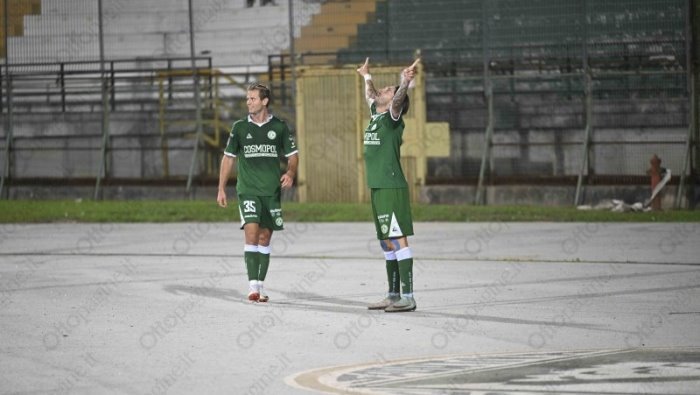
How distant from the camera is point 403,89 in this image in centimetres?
1174

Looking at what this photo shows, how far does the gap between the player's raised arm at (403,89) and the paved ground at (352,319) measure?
67.7 inches

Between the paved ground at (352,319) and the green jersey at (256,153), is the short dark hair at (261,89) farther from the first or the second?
the paved ground at (352,319)

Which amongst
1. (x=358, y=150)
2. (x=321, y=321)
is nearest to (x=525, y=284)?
(x=321, y=321)

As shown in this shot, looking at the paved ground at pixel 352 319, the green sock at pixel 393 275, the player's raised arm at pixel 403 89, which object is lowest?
the paved ground at pixel 352 319

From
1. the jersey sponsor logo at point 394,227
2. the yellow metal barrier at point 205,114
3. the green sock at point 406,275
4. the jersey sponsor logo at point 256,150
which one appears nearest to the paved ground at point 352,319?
the green sock at point 406,275

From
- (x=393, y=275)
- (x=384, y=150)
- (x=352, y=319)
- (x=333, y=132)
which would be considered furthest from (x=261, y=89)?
(x=333, y=132)

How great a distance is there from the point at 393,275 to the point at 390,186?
78 cm

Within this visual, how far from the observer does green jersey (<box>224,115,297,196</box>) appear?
13031mm

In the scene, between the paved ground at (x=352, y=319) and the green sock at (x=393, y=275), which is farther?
the green sock at (x=393, y=275)

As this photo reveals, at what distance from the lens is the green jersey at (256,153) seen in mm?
13031

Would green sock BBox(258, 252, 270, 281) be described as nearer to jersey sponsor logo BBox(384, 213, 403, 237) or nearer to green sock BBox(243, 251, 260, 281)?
green sock BBox(243, 251, 260, 281)

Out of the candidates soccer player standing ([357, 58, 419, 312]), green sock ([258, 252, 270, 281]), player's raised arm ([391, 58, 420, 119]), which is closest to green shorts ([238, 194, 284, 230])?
green sock ([258, 252, 270, 281])

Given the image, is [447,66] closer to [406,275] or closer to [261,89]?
[261,89]

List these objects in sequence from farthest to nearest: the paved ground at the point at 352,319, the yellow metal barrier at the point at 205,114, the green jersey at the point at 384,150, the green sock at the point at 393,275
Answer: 1. the yellow metal barrier at the point at 205,114
2. the green sock at the point at 393,275
3. the green jersey at the point at 384,150
4. the paved ground at the point at 352,319
